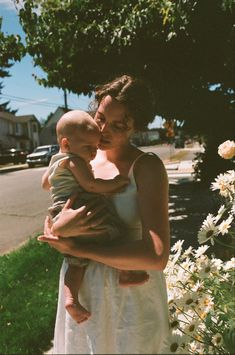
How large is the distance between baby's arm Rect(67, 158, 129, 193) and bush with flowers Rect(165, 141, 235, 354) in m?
0.69

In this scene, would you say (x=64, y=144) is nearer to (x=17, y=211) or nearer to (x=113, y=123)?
(x=113, y=123)

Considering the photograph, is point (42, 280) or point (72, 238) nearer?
point (72, 238)

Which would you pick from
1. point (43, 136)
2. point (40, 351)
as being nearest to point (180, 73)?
point (40, 351)

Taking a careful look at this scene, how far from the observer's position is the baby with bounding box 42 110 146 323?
1542mm

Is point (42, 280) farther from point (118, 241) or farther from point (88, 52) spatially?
point (88, 52)

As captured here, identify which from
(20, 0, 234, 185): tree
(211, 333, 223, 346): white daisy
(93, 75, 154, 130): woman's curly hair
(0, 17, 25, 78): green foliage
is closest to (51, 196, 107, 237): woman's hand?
(93, 75, 154, 130): woman's curly hair

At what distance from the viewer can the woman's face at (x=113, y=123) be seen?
1650mm

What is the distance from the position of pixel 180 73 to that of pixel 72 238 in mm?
6243

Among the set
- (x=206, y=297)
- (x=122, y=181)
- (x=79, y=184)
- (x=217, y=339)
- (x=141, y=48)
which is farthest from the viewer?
(x=141, y=48)

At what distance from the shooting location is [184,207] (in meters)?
10.3

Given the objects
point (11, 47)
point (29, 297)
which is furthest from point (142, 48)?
point (29, 297)

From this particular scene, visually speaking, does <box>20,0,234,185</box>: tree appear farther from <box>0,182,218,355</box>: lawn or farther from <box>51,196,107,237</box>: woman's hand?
<box>51,196,107,237</box>: woman's hand

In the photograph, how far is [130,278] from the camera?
5.02 feet

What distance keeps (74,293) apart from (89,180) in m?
0.40
